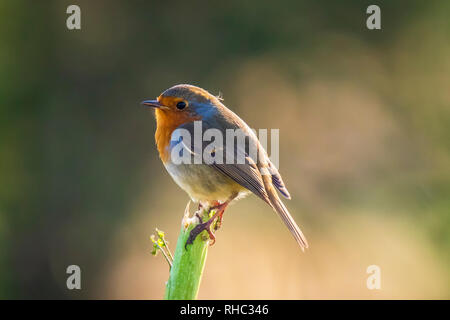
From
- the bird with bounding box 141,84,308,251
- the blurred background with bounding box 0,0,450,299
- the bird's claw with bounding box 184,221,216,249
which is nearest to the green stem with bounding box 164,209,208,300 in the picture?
the bird's claw with bounding box 184,221,216,249

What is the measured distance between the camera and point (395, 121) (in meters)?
8.23

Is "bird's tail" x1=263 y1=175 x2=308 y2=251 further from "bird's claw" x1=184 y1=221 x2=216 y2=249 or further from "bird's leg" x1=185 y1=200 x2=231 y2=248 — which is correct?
"bird's claw" x1=184 y1=221 x2=216 y2=249

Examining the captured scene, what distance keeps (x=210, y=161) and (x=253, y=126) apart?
15.2 feet

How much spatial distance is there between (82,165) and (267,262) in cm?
270

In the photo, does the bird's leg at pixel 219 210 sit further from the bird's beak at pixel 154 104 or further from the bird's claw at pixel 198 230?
the bird's beak at pixel 154 104

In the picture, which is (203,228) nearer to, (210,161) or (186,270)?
(186,270)

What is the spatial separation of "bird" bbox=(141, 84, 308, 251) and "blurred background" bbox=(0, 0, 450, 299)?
8.82 ft

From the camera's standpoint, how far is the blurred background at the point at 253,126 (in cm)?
664

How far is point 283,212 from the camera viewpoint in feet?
12.0

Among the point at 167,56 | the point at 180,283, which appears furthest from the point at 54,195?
the point at 180,283

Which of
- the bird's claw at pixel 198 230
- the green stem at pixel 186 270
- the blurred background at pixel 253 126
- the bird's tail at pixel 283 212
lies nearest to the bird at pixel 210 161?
the bird's tail at pixel 283 212

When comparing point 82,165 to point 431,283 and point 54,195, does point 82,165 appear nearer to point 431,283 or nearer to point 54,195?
point 54,195

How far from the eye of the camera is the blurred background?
21.8ft
